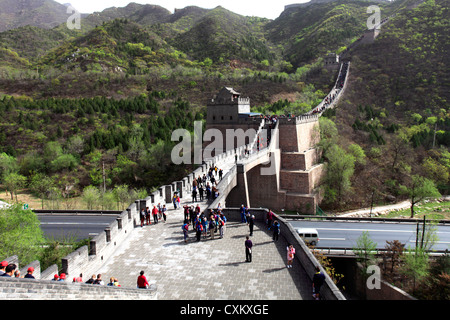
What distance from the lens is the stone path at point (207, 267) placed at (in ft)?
31.2

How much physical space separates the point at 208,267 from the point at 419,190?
101 ft

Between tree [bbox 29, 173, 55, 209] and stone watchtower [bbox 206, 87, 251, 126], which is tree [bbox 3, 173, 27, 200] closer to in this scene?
tree [bbox 29, 173, 55, 209]

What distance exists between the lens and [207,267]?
10.9 metres

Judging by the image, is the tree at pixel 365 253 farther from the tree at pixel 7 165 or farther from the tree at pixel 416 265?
the tree at pixel 7 165

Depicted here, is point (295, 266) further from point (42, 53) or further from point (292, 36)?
point (292, 36)

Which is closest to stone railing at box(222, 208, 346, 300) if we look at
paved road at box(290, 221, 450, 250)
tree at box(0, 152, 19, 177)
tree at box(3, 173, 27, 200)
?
paved road at box(290, 221, 450, 250)

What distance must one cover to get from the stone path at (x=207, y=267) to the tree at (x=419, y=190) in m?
26.5

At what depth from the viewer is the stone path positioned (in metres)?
9.51

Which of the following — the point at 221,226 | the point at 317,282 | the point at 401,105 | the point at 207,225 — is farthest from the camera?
the point at 401,105

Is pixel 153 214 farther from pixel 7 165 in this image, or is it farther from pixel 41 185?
pixel 7 165

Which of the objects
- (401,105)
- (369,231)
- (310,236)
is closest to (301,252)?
(310,236)

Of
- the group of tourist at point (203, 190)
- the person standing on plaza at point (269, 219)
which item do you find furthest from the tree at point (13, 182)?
the person standing on plaza at point (269, 219)
